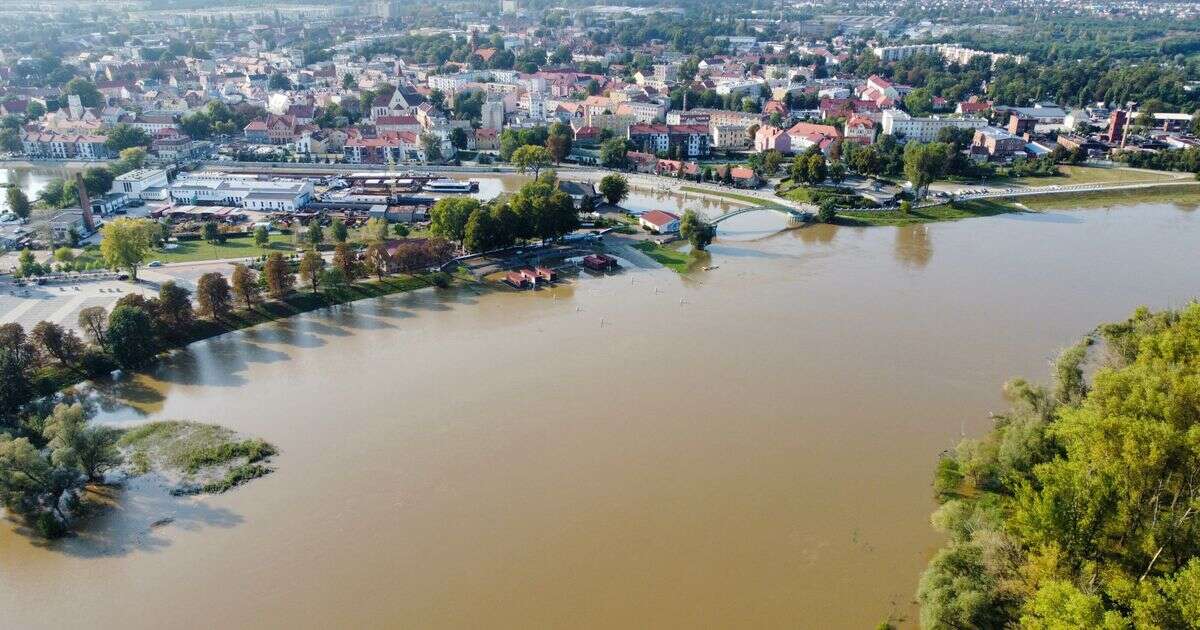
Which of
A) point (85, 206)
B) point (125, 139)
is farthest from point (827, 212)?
point (125, 139)

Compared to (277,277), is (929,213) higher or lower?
higher

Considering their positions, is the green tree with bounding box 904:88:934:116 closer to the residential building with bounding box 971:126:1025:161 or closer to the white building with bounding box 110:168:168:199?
the residential building with bounding box 971:126:1025:161

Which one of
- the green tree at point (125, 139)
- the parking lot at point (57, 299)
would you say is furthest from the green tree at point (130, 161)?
the parking lot at point (57, 299)

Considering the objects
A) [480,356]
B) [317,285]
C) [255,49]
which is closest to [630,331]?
[480,356]

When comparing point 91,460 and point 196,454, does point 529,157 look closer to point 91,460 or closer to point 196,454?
point 196,454

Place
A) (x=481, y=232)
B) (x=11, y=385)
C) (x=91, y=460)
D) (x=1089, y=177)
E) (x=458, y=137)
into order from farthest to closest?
(x=458, y=137)
(x=1089, y=177)
(x=481, y=232)
(x=11, y=385)
(x=91, y=460)

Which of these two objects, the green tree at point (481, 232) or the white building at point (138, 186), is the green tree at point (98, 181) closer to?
the white building at point (138, 186)
